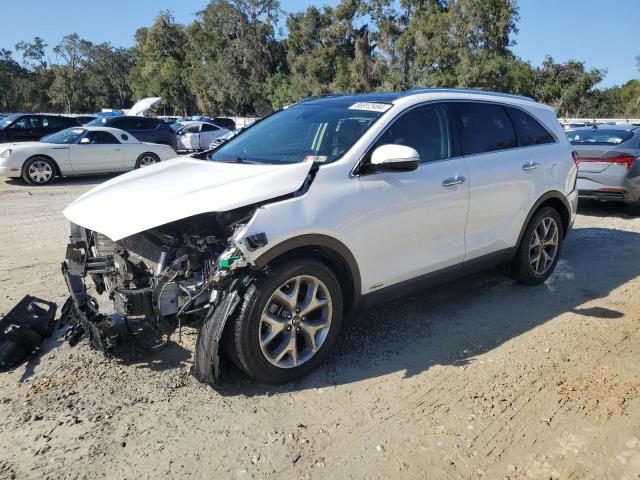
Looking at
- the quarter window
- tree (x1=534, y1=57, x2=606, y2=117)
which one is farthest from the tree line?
the quarter window

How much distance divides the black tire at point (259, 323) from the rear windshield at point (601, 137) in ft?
24.1

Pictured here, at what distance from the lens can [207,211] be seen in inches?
115

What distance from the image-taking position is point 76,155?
12805 mm

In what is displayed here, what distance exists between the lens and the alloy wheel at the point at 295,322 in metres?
3.12

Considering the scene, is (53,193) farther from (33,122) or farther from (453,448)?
(453,448)

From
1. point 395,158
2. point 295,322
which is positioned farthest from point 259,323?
point 395,158

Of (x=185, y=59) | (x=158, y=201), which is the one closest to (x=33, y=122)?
(x=158, y=201)

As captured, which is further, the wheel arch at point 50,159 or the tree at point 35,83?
the tree at point 35,83

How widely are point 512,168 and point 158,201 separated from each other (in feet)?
9.94

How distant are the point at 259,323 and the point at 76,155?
1165 cm

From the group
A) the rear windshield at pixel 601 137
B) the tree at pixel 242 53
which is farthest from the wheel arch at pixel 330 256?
the tree at pixel 242 53

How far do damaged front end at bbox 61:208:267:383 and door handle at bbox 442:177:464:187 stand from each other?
1.58 meters

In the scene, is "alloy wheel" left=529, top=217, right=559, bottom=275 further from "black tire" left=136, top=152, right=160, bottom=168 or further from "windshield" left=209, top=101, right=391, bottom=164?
"black tire" left=136, top=152, right=160, bottom=168

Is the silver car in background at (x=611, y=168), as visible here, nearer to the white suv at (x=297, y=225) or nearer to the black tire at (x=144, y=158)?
the white suv at (x=297, y=225)
